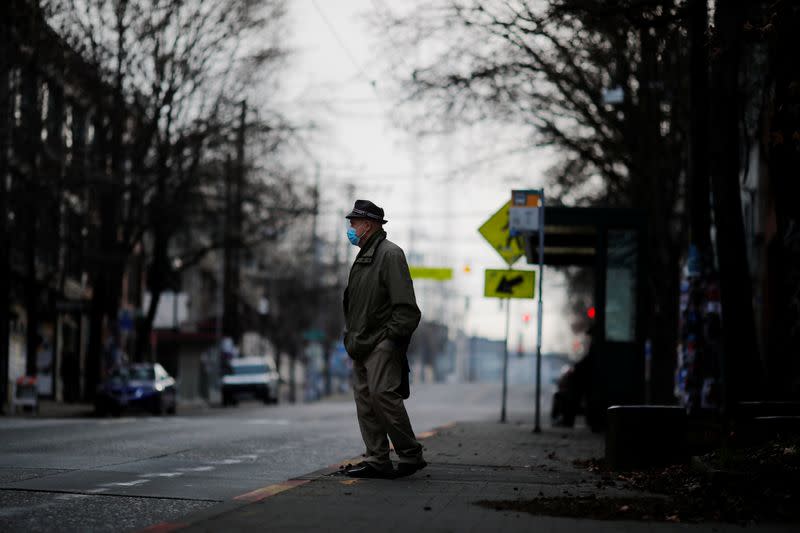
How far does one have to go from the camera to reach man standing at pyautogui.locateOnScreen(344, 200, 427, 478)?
10.4 m

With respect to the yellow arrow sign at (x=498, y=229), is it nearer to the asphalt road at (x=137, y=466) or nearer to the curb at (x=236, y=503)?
the asphalt road at (x=137, y=466)

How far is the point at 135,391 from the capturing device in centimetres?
3494

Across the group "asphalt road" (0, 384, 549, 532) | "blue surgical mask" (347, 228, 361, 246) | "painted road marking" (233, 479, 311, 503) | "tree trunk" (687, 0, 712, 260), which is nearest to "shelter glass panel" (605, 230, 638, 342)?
"tree trunk" (687, 0, 712, 260)

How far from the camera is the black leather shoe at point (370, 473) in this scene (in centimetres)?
1055

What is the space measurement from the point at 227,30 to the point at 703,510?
91.8ft

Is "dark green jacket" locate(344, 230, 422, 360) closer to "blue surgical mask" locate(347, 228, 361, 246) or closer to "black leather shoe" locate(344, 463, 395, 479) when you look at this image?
"blue surgical mask" locate(347, 228, 361, 246)

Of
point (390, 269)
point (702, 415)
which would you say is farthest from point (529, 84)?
point (390, 269)

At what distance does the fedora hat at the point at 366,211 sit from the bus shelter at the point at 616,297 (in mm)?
8129

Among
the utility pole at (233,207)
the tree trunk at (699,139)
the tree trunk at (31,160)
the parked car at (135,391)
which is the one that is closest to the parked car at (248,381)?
the utility pole at (233,207)

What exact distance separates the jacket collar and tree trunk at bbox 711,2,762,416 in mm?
6483

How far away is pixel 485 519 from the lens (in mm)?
8180

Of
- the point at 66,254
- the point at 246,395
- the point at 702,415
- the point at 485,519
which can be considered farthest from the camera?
the point at 246,395

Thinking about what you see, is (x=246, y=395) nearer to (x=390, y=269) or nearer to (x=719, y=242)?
(x=719, y=242)

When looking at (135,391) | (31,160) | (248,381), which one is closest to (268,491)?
(31,160)
